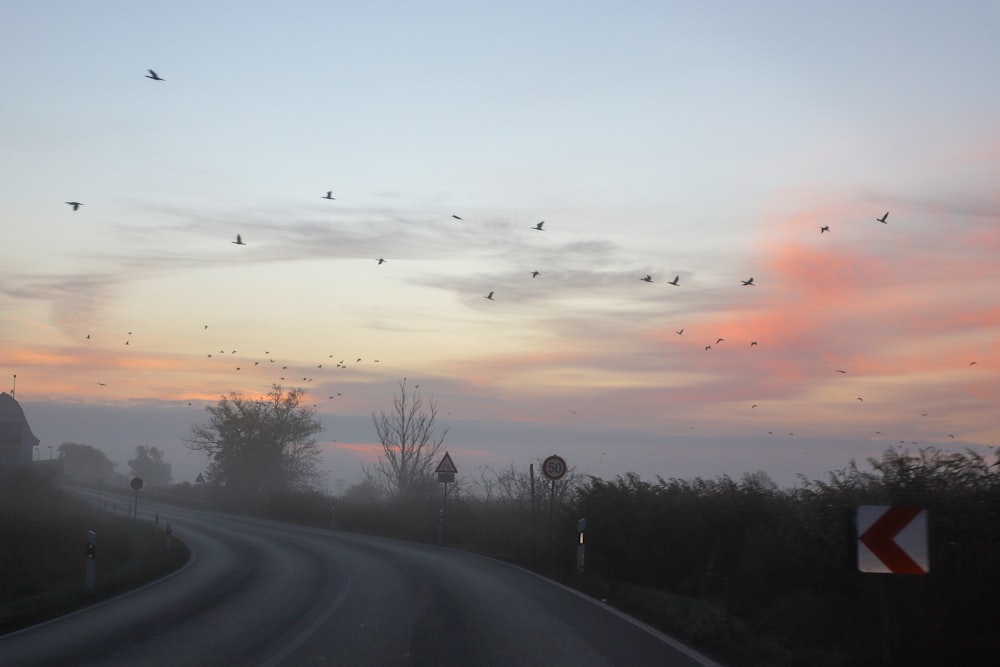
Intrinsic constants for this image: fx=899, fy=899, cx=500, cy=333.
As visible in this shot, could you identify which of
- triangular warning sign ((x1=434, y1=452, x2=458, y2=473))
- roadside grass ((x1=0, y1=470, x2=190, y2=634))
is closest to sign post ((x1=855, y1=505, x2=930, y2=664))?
roadside grass ((x1=0, y1=470, x2=190, y2=634))

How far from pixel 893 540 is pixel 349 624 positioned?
809 cm

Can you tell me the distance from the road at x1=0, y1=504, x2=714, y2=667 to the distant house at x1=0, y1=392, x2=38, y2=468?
228ft

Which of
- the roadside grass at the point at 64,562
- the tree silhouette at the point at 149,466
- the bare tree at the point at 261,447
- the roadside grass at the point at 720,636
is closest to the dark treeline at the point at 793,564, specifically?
the roadside grass at the point at 720,636

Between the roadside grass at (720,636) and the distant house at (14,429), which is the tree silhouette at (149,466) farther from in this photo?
the roadside grass at (720,636)

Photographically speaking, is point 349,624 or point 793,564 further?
point 793,564

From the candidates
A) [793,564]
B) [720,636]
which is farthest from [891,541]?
[793,564]

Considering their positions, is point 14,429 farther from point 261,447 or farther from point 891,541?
point 891,541

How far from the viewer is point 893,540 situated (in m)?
9.77

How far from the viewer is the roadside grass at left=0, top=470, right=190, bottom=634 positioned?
58.7ft

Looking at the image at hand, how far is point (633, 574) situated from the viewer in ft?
76.5

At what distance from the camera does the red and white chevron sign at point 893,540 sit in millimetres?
9656

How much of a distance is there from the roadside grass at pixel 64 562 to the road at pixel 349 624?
784 millimetres

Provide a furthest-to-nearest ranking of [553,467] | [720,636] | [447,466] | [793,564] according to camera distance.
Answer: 1. [447,466]
2. [553,467]
3. [793,564]
4. [720,636]

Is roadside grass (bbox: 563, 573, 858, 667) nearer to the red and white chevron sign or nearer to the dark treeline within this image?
the dark treeline
